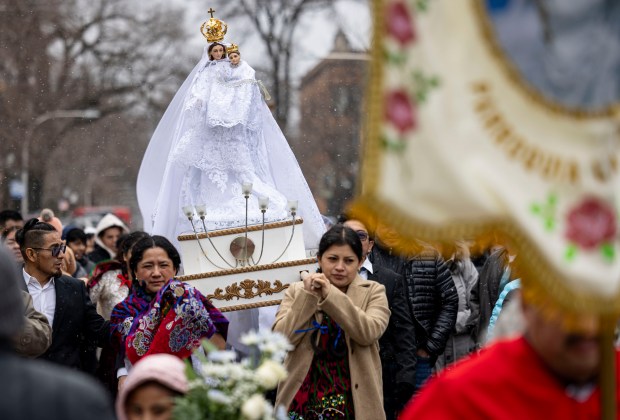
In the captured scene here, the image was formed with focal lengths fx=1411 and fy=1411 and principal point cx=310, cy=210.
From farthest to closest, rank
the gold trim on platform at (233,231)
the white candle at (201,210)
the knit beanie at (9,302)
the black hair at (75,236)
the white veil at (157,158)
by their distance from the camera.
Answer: the black hair at (75,236)
the white veil at (157,158)
the gold trim on platform at (233,231)
the white candle at (201,210)
the knit beanie at (9,302)

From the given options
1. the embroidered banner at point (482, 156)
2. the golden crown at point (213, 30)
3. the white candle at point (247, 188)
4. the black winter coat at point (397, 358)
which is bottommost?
the black winter coat at point (397, 358)

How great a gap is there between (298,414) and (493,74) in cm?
398

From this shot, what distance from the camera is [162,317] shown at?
303 inches

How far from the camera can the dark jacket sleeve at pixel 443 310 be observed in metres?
9.73

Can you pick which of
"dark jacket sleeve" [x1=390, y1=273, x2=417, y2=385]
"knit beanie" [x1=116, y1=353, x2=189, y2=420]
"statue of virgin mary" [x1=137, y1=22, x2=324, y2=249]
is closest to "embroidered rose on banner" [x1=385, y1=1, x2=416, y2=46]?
"knit beanie" [x1=116, y1=353, x2=189, y2=420]

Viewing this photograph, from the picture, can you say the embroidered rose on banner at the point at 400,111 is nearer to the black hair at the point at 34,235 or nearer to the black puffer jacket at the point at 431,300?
the black hair at the point at 34,235

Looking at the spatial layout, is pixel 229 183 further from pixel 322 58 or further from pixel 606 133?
pixel 322 58

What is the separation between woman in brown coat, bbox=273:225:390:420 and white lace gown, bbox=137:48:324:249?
105 inches

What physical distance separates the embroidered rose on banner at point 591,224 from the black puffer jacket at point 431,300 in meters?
5.88

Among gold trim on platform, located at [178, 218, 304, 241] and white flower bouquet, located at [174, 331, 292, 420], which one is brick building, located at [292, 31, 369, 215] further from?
white flower bouquet, located at [174, 331, 292, 420]

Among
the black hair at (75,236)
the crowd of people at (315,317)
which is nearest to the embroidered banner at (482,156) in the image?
the crowd of people at (315,317)

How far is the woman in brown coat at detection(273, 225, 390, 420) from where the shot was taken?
295 inches

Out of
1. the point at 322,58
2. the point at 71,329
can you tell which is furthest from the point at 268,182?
the point at 322,58

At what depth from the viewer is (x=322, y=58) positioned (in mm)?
29812
